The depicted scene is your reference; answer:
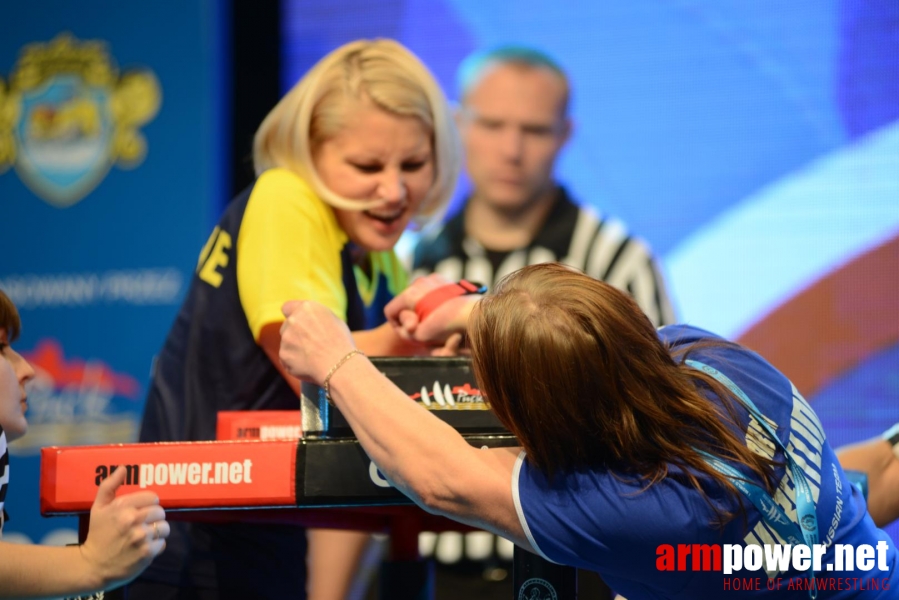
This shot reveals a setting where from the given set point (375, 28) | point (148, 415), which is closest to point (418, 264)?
point (375, 28)

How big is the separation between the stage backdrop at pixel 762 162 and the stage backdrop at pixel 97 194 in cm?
126

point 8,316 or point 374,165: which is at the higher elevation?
point 374,165

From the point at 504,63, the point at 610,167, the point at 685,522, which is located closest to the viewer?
the point at 685,522

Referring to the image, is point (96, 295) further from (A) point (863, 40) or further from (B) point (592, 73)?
(A) point (863, 40)

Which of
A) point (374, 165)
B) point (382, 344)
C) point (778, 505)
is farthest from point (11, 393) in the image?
point (778, 505)

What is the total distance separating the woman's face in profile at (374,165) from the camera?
1.62 meters

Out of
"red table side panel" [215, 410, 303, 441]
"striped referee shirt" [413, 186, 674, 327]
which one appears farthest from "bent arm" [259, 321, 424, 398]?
"striped referee shirt" [413, 186, 674, 327]

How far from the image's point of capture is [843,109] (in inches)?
108

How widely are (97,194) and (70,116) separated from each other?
36 centimetres

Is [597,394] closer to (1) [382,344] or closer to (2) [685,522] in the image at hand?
(2) [685,522]

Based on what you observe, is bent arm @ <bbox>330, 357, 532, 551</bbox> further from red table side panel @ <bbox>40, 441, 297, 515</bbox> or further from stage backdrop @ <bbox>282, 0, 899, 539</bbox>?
stage backdrop @ <bbox>282, 0, 899, 539</bbox>

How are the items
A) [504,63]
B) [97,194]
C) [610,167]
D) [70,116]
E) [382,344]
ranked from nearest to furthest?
[382,344]
[610,167]
[504,63]
[97,194]
[70,116]

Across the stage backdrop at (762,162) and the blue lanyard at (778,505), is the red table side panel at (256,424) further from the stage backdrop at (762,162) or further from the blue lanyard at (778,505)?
the stage backdrop at (762,162)

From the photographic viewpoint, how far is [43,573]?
3.76 ft
